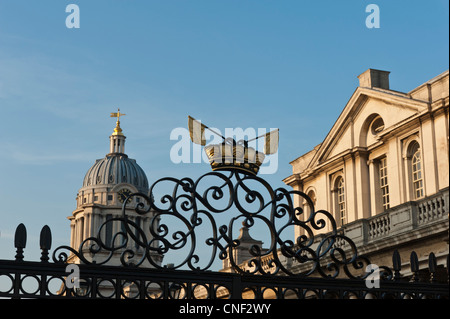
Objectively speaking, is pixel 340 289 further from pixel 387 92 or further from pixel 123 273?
pixel 387 92

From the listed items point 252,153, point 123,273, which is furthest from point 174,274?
point 252,153

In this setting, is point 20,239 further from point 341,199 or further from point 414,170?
point 341,199

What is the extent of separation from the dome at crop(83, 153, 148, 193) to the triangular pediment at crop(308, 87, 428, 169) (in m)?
81.7

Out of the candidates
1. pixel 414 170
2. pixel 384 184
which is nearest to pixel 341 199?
pixel 384 184

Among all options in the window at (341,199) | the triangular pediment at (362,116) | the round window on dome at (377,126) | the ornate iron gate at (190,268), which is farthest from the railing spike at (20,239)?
the window at (341,199)

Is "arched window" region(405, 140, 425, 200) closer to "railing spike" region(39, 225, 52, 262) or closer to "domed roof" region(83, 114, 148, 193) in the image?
"railing spike" region(39, 225, 52, 262)

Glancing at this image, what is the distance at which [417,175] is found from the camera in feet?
98.1

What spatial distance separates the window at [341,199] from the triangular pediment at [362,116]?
1191 mm

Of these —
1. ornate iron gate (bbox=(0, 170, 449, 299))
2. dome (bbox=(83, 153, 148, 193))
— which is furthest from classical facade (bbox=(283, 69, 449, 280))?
dome (bbox=(83, 153, 148, 193))

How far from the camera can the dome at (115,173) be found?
115875 mm

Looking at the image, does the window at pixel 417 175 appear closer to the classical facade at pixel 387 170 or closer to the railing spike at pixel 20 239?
the classical facade at pixel 387 170

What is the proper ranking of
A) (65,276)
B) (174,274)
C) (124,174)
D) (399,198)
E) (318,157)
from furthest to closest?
(124,174) → (318,157) → (399,198) → (174,274) → (65,276)
